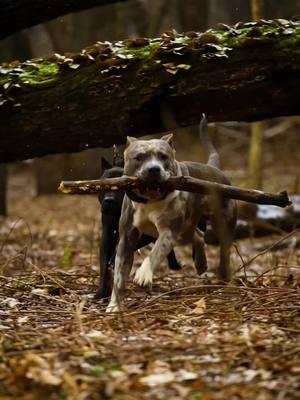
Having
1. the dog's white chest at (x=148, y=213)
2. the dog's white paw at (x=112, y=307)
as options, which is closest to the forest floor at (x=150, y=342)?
the dog's white paw at (x=112, y=307)

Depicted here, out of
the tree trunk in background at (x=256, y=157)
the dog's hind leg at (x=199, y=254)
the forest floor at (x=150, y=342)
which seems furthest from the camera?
the tree trunk in background at (x=256, y=157)

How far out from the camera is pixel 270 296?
564cm

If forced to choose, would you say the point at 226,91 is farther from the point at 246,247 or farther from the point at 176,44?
the point at 246,247

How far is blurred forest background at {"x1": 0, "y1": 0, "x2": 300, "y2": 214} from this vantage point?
16344 millimetres

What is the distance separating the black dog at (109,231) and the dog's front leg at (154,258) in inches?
21.8

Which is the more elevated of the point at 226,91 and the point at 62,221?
the point at 226,91

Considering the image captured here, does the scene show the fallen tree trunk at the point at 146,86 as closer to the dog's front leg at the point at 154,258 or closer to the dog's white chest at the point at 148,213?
the dog's white chest at the point at 148,213

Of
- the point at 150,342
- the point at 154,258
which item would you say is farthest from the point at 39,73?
the point at 150,342

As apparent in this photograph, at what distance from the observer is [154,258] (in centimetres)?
598

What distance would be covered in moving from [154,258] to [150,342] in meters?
1.50

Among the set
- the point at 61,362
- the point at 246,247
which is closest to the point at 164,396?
the point at 61,362

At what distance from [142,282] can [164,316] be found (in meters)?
0.40

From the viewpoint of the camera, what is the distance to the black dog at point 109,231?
6.67 m

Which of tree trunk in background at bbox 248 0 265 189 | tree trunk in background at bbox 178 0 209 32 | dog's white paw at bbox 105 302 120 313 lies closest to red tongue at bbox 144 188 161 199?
dog's white paw at bbox 105 302 120 313
